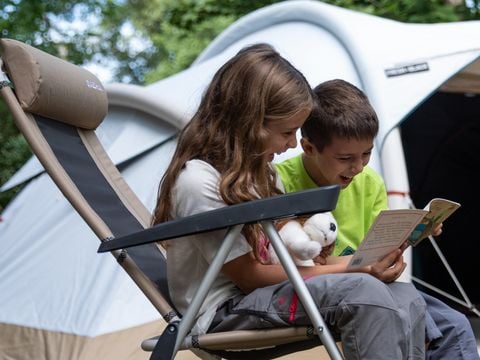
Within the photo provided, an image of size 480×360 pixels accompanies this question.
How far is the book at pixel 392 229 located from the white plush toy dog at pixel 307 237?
0.11m

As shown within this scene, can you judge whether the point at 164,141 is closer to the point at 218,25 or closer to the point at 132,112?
the point at 132,112

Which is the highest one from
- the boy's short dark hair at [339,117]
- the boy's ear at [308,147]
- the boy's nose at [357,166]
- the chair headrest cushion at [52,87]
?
the chair headrest cushion at [52,87]

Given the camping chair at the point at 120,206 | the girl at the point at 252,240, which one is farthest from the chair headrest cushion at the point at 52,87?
the girl at the point at 252,240

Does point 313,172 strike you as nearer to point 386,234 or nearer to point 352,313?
point 386,234

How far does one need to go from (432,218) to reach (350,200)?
1.25 ft

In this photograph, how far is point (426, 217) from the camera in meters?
1.96

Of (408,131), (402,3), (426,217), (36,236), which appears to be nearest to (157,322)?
(36,236)

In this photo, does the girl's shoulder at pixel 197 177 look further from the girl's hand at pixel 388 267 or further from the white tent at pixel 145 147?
the white tent at pixel 145 147

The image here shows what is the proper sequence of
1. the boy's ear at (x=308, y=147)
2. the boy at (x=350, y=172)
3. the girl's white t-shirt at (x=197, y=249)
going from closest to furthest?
1. the girl's white t-shirt at (x=197, y=249)
2. the boy at (x=350, y=172)
3. the boy's ear at (x=308, y=147)

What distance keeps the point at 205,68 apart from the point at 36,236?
105 centimetres

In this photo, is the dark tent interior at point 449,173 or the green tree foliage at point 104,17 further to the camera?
the green tree foliage at point 104,17

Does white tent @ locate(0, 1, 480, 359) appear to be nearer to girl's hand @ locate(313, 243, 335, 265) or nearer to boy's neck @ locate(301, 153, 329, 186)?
boy's neck @ locate(301, 153, 329, 186)

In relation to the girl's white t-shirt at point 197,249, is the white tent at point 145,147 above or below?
below

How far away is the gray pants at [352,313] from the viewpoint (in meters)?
1.71
